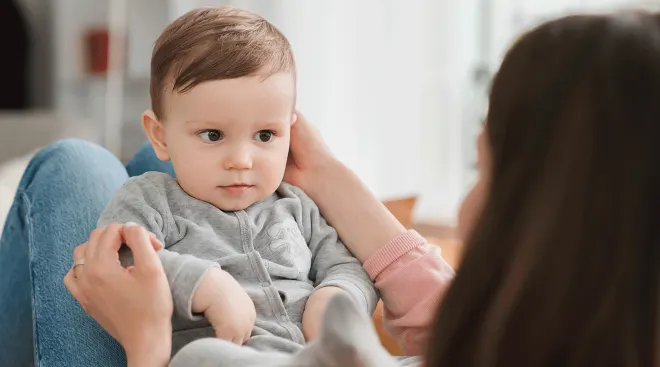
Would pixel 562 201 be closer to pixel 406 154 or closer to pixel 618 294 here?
pixel 618 294

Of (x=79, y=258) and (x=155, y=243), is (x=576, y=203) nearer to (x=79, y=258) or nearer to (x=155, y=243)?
(x=155, y=243)

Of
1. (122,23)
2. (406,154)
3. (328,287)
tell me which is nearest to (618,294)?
(328,287)

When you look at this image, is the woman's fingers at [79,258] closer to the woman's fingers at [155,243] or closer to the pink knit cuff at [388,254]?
the woman's fingers at [155,243]

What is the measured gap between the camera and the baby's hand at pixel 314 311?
1.02 meters

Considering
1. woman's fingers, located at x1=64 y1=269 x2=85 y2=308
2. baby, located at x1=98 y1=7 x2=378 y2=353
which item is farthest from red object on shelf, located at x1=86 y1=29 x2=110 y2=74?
woman's fingers, located at x1=64 y1=269 x2=85 y2=308

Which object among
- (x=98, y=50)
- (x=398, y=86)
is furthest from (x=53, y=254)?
(x=98, y=50)

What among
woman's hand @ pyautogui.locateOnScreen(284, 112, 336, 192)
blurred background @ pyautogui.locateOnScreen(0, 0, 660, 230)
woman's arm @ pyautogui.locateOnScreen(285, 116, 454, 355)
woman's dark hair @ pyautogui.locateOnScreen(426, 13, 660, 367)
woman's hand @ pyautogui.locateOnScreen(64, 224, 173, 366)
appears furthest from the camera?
blurred background @ pyautogui.locateOnScreen(0, 0, 660, 230)

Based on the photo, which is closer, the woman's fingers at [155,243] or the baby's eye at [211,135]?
the woman's fingers at [155,243]

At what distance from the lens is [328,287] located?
106cm

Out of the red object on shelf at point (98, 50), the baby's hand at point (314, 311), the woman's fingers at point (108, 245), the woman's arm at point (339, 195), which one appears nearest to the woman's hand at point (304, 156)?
the woman's arm at point (339, 195)

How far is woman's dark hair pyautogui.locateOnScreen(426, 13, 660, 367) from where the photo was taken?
578mm

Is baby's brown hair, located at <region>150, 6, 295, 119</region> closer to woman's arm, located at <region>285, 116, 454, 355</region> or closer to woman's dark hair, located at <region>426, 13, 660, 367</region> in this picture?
woman's arm, located at <region>285, 116, 454, 355</region>

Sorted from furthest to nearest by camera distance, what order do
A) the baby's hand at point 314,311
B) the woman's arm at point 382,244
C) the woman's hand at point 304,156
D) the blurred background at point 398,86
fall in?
the blurred background at point 398,86 → the woman's hand at point 304,156 → the woman's arm at point 382,244 → the baby's hand at point 314,311

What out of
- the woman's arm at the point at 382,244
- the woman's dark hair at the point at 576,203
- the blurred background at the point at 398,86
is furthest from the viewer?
the blurred background at the point at 398,86
